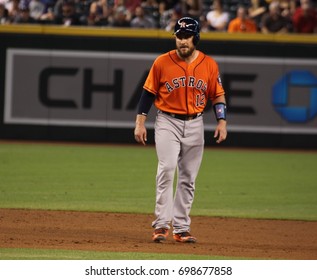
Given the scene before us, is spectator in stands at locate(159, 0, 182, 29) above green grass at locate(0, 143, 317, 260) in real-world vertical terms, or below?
above

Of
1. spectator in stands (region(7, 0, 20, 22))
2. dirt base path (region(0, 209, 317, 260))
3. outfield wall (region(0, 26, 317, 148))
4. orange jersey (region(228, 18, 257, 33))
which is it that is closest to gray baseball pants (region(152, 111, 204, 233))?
dirt base path (region(0, 209, 317, 260))

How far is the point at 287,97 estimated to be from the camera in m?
20.2

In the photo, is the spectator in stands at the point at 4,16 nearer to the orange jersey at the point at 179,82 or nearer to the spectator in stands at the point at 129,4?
the spectator in stands at the point at 129,4

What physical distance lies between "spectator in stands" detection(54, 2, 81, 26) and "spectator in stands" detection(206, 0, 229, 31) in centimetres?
277

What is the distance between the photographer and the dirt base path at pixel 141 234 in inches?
356

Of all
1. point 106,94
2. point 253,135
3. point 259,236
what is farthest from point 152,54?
point 259,236

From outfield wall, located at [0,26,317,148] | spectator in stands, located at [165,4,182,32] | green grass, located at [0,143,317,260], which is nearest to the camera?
green grass, located at [0,143,317,260]

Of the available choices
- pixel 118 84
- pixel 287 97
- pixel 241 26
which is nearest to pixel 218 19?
pixel 241 26

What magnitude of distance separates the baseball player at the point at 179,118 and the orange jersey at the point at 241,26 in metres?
11.0

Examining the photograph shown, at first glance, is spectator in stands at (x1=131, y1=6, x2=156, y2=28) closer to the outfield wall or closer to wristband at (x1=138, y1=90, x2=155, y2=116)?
the outfield wall

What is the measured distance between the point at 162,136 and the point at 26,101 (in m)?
11.2

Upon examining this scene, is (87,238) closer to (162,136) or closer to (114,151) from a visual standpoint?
(162,136)

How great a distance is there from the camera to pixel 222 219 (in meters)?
11.6

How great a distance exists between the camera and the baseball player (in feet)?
30.3
